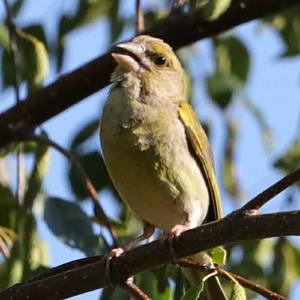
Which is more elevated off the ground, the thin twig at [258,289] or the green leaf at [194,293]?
the green leaf at [194,293]

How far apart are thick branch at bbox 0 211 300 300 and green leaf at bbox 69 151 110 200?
4.09ft

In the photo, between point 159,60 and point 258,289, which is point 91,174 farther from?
point 258,289

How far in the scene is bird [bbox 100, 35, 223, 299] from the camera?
3.34 m

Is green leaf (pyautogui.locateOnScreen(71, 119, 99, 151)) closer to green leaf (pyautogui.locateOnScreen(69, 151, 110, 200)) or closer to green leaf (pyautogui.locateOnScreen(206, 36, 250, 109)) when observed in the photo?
green leaf (pyautogui.locateOnScreen(69, 151, 110, 200))

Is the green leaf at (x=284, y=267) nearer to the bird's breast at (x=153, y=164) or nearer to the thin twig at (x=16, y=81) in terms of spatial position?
the bird's breast at (x=153, y=164)

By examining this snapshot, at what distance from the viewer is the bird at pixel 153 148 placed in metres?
3.34

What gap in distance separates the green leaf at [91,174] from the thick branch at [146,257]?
1.25 m

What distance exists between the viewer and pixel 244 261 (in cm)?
400

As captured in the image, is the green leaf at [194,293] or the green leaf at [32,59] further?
the green leaf at [32,59]

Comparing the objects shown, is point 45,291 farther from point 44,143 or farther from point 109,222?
point 44,143

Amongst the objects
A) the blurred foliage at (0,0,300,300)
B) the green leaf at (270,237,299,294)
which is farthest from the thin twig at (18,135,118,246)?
the green leaf at (270,237,299,294)

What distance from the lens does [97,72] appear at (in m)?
4.10

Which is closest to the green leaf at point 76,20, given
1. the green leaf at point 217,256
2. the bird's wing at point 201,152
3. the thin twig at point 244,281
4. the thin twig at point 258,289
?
the bird's wing at point 201,152

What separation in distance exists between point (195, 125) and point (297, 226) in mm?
1372
